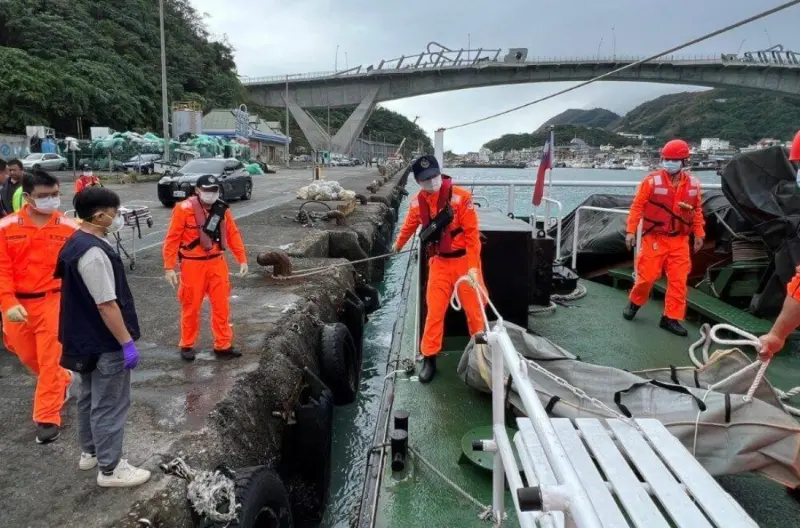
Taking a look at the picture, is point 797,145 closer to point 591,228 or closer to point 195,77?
point 591,228

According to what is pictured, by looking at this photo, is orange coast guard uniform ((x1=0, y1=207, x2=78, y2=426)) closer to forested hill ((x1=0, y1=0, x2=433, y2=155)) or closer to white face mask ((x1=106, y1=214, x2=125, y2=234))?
white face mask ((x1=106, y1=214, x2=125, y2=234))

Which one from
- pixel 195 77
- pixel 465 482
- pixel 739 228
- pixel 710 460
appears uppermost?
pixel 195 77

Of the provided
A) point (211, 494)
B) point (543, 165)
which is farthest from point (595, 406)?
point (543, 165)

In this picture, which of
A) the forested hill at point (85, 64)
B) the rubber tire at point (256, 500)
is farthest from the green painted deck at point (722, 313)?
the forested hill at point (85, 64)

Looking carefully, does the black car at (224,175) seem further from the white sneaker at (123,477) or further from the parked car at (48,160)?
the white sneaker at (123,477)

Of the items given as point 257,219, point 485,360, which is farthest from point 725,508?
point 257,219

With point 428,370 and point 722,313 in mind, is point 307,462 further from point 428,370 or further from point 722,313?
point 722,313

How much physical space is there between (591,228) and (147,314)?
20.2 ft

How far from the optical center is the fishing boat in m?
1.81

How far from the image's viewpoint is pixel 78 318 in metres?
2.77

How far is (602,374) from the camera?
326 cm

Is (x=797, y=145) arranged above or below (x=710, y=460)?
above

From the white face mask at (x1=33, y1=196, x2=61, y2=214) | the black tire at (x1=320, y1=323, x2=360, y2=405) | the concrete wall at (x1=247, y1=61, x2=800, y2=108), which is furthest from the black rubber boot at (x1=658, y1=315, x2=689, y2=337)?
the concrete wall at (x1=247, y1=61, x2=800, y2=108)

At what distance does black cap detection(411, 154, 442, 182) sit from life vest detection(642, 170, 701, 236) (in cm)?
227
